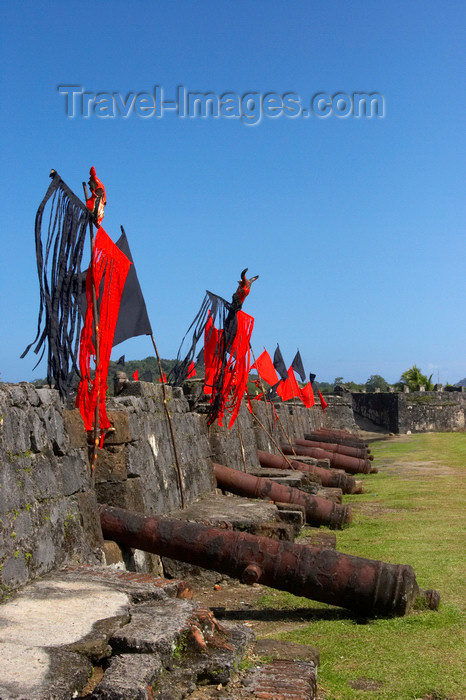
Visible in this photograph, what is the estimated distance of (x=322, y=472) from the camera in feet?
50.0

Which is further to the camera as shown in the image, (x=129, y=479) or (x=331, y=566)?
(x=129, y=479)

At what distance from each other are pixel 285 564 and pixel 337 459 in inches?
550

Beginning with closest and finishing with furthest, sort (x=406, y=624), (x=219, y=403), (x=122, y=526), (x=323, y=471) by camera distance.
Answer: (x=406, y=624), (x=122, y=526), (x=219, y=403), (x=323, y=471)

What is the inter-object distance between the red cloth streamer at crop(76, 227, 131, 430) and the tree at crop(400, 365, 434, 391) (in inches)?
1833

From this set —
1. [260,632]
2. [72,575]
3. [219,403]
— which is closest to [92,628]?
[72,575]

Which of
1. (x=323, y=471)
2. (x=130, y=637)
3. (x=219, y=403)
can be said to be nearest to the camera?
(x=130, y=637)

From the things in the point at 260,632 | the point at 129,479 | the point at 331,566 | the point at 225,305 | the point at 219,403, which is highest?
the point at 225,305

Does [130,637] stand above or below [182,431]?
below

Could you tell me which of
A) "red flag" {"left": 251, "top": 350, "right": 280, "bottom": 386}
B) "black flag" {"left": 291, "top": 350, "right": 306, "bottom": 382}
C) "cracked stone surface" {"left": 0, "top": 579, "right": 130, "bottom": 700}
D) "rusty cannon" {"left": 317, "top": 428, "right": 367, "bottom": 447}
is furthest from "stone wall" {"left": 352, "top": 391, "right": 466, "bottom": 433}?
"cracked stone surface" {"left": 0, "top": 579, "right": 130, "bottom": 700}

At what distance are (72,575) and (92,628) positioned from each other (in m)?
1.15

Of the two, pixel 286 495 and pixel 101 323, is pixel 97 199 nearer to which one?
pixel 101 323

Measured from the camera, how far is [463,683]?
4477 mm

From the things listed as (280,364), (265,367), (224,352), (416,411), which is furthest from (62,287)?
(416,411)

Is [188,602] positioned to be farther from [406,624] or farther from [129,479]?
[129,479]
